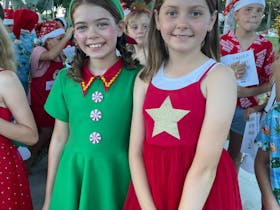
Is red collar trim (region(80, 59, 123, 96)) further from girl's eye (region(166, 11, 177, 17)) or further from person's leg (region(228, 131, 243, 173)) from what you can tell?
person's leg (region(228, 131, 243, 173))

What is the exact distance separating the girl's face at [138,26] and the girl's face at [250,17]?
0.79 metres

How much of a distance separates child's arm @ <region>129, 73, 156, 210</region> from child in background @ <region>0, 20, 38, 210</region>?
0.60 metres

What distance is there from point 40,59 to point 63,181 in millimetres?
2448

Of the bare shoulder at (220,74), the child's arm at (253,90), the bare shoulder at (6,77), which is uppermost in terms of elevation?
the bare shoulder at (220,74)

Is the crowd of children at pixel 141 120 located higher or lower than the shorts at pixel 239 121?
higher

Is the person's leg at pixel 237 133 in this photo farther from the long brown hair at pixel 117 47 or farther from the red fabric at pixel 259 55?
the long brown hair at pixel 117 47

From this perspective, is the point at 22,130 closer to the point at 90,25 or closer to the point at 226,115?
the point at 90,25

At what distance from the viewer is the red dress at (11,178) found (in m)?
1.83

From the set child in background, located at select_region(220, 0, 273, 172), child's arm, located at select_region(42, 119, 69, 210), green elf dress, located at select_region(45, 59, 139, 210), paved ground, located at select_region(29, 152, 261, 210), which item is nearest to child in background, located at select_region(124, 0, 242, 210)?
green elf dress, located at select_region(45, 59, 139, 210)

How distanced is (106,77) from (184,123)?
0.51 m

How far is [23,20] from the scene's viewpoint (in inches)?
165

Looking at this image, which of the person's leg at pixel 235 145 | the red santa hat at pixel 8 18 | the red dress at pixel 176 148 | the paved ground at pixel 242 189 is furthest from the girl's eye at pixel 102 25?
the red santa hat at pixel 8 18

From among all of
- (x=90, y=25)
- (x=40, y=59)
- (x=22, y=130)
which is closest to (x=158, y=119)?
(x=90, y=25)

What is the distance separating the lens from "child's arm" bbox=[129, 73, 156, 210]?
1.52m
